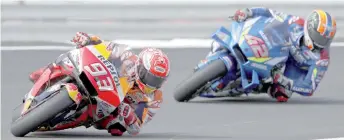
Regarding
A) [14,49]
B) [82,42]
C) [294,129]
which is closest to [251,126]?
[294,129]

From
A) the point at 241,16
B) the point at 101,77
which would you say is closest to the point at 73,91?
the point at 101,77

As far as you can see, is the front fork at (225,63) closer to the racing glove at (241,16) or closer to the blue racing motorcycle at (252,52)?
the blue racing motorcycle at (252,52)

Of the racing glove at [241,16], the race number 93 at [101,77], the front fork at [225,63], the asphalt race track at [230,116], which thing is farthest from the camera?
the racing glove at [241,16]

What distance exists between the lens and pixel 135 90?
39.8ft

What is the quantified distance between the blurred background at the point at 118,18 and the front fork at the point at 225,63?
21.2 feet

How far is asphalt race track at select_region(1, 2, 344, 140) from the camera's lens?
41.7ft

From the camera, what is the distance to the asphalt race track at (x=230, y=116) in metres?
12.7

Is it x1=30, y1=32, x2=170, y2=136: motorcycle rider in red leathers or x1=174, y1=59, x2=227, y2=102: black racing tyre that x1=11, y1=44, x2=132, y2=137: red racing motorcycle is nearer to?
x1=30, y1=32, x2=170, y2=136: motorcycle rider in red leathers

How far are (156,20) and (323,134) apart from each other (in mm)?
10241

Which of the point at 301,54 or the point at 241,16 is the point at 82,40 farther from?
the point at 301,54

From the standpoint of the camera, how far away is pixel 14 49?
21.2m

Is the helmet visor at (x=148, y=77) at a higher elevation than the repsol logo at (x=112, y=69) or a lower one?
lower

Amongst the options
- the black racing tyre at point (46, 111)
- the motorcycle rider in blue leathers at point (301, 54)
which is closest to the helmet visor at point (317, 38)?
the motorcycle rider in blue leathers at point (301, 54)

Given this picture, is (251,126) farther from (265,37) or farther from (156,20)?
(156,20)
